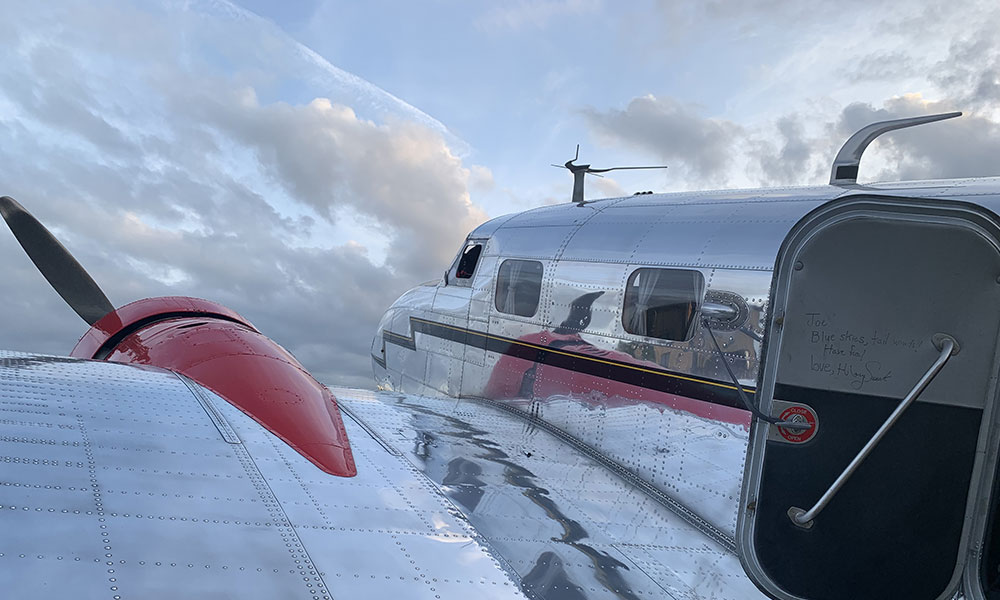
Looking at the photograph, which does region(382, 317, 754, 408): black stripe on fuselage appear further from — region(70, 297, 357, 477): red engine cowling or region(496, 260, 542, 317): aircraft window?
region(70, 297, 357, 477): red engine cowling

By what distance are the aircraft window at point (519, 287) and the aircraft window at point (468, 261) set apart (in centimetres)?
75

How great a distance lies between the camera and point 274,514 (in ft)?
9.24

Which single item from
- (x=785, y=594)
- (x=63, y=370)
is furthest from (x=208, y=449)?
(x=785, y=594)

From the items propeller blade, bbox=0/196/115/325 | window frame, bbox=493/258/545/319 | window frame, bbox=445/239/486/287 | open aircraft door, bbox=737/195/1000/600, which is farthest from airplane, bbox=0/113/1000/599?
propeller blade, bbox=0/196/115/325

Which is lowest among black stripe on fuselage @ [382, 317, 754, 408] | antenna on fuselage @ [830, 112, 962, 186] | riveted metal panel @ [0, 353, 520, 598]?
riveted metal panel @ [0, 353, 520, 598]

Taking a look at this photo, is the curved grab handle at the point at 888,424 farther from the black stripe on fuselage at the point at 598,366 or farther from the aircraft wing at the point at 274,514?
the black stripe on fuselage at the point at 598,366

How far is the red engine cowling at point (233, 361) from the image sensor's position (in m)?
4.03

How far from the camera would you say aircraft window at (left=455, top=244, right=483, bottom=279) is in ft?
24.6

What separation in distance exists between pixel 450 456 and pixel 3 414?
2.48 meters

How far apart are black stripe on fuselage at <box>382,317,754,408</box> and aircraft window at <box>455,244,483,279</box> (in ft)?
1.96

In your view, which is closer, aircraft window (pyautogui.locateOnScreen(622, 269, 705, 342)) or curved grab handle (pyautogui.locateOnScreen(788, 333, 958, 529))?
curved grab handle (pyautogui.locateOnScreen(788, 333, 958, 529))

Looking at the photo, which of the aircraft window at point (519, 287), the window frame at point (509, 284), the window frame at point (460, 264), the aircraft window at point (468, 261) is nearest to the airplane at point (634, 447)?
the window frame at point (509, 284)

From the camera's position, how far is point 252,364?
16.6 feet

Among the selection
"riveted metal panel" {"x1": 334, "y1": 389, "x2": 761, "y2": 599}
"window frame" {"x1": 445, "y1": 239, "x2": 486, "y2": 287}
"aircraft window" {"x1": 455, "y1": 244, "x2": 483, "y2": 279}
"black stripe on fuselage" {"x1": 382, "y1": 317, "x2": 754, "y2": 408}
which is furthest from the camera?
"aircraft window" {"x1": 455, "y1": 244, "x2": 483, "y2": 279}
